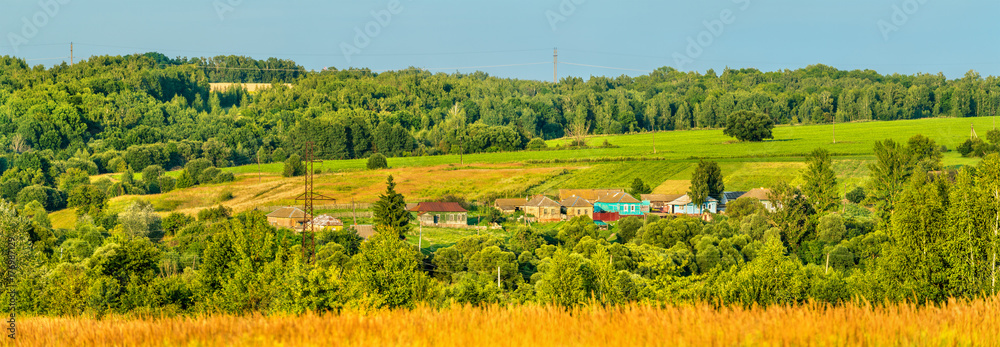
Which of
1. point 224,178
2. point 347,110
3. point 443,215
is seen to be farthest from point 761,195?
point 347,110

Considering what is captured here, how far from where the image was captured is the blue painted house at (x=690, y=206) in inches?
2488

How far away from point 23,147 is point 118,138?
13866mm

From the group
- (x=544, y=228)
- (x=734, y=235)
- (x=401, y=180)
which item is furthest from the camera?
(x=401, y=180)

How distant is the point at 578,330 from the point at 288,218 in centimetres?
5425

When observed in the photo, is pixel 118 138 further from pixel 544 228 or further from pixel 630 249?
pixel 630 249

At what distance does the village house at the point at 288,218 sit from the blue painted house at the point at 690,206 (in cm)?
2971

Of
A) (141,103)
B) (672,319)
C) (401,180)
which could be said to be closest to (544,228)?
(401,180)

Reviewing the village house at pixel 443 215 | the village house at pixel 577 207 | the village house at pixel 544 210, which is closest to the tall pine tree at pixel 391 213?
the village house at pixel 443 215

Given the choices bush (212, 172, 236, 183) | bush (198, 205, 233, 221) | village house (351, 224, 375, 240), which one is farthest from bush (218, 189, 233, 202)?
village house (351, 224, 375, 240)

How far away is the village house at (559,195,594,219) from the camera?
6141 cm

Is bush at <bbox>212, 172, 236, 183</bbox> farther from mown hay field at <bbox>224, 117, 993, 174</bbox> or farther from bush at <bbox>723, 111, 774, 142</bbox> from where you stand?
bush at <bbox>723, 111, 774, 142</bbox>

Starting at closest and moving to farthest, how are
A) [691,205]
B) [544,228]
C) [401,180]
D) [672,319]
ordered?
[672,319]
[544,228]
[691,205]
[401,180]

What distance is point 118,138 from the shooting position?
12044cm

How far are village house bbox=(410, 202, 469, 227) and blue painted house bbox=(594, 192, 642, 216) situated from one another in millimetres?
11191
